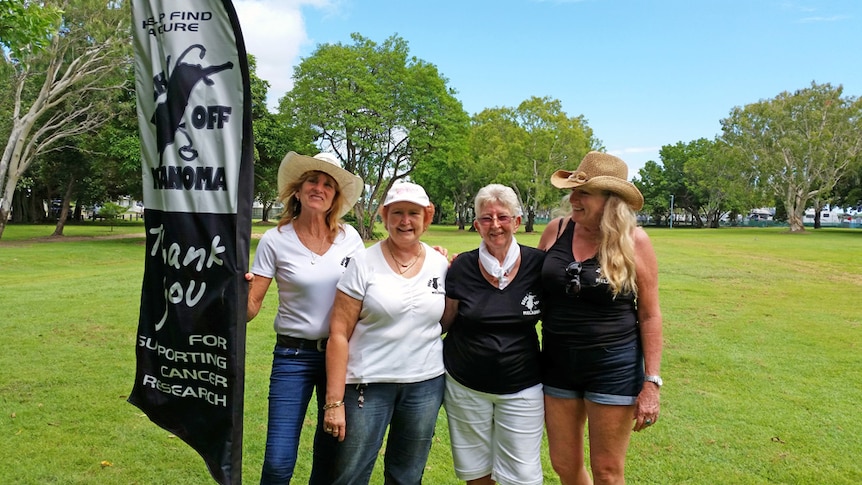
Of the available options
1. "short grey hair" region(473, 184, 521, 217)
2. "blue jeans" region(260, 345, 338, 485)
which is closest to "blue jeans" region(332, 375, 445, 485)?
"blue jeans" region(260, 345, 338, 485)

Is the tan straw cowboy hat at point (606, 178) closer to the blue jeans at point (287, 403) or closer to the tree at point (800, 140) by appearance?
the blue jeans at point (287, 403)

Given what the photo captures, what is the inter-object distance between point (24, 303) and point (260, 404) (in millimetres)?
7651

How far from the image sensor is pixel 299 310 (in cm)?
291

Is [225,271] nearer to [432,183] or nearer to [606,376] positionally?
[606,376]

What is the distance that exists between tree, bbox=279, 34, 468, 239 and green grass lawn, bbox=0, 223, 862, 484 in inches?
707

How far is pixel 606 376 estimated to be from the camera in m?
2.86

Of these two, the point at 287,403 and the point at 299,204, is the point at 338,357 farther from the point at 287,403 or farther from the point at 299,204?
the point at 299,204

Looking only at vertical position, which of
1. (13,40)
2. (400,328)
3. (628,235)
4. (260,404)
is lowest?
(260,404)

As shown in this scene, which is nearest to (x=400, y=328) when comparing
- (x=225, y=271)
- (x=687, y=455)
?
(x=225, y=271)

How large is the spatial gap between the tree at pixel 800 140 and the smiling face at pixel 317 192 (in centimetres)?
5133

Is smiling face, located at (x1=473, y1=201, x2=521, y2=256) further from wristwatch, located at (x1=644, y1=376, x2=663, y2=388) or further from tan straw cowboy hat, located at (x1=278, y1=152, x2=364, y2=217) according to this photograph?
wristwatch, located at (x1=644, y1=376, x2=663, y2=388)

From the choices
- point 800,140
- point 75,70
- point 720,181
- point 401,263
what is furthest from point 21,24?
point 720,181

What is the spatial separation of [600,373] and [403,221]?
125 centimetres

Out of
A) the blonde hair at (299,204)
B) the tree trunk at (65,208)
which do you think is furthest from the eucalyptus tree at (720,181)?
the blonde hair at (299,204)
